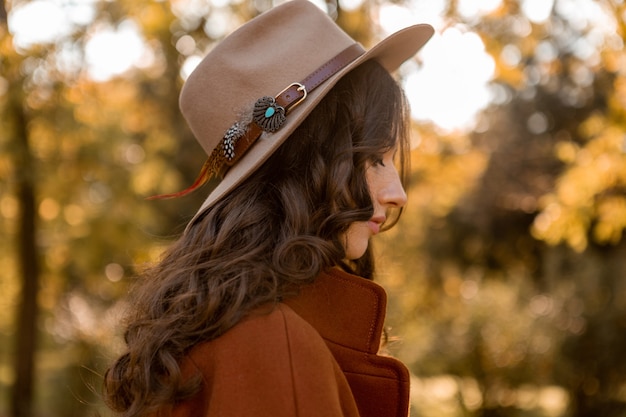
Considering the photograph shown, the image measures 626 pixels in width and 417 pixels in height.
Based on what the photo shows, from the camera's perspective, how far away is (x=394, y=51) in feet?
6.07

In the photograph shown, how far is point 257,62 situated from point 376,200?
0.42 meters

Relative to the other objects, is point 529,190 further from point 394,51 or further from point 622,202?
point 394,51

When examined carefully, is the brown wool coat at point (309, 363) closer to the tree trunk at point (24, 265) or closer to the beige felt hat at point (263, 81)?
the beige felt hat at point (263, 81)

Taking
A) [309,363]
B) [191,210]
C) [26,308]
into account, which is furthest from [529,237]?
[309,363]

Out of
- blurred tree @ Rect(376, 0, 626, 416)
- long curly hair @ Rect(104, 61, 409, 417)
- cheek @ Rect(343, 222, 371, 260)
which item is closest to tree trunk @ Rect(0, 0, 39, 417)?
blurred tree @ Rect(376, 0, 626, 416)

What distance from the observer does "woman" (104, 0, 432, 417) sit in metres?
1.38

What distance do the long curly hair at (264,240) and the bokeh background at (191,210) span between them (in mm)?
1608

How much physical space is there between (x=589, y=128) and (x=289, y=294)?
3.93 meters

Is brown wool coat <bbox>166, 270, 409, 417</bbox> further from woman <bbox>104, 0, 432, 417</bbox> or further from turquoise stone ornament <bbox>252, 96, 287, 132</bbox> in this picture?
turquoise stone ornament <bbox>252, 96, 287, 132</bbox>

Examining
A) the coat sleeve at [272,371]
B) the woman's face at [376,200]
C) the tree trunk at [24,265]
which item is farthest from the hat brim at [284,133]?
the tree trunk at [24,265]

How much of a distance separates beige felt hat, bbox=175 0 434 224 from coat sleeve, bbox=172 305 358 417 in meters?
0.38

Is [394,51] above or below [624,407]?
above

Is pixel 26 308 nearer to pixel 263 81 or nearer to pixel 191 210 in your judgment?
pixel 191 210

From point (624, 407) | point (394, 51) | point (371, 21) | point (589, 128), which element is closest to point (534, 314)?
point (624, 407)
